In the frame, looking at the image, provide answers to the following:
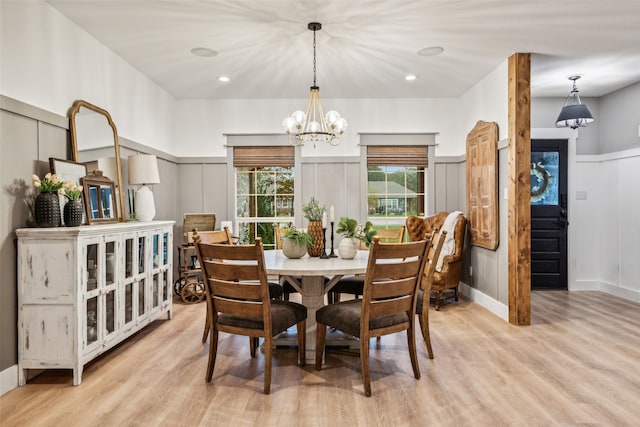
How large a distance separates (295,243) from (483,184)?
2.67 m

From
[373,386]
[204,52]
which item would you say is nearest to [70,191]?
[204,52]

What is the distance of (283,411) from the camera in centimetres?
221

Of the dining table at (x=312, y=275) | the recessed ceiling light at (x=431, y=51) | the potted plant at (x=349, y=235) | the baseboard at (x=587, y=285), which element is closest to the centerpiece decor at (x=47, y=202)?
the dining table at (x=312, y=275)

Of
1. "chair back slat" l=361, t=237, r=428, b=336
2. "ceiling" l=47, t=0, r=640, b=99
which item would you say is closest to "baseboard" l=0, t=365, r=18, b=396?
"chair back slat" l=361, t=237, r=428, b=336

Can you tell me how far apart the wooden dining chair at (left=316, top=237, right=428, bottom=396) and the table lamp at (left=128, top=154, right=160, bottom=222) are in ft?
7.31

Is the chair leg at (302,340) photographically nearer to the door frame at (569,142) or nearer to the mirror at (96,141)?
the mirror at (96,141)

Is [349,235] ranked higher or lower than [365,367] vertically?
higher

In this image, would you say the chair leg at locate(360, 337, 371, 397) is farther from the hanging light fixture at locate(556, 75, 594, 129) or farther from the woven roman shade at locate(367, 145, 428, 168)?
the hanging light fixture at locate(556, 75, 594, 129)

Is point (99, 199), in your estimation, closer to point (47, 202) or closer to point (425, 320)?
point (47, 202)

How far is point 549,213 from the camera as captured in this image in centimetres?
544

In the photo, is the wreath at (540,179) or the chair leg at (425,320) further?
the wreath at (540,179)

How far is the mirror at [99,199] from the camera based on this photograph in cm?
319

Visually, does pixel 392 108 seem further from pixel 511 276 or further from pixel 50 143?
pixel 50 143

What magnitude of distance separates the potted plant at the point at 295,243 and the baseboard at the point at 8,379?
186cm
